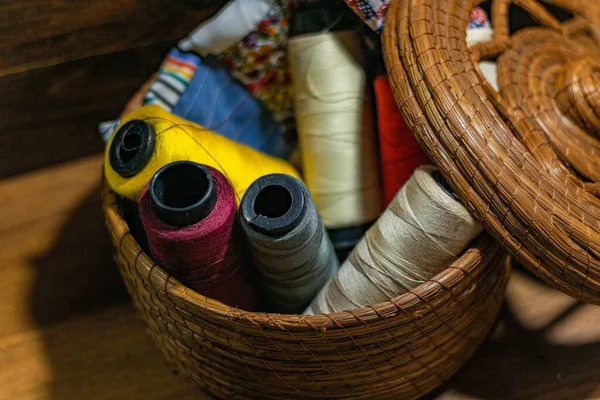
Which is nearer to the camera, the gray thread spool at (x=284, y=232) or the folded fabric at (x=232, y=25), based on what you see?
the gray thread spool at (x=284, y=232)

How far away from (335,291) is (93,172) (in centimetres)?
58

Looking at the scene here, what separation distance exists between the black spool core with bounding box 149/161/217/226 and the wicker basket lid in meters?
0.23

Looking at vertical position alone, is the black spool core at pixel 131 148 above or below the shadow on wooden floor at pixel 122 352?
above

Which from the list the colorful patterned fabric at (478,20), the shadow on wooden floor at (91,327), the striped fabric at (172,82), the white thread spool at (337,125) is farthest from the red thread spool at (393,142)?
the shadow on wooden floor at (91,327)

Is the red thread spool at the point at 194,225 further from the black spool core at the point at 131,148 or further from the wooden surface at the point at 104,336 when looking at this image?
the wooden surface at the point at 104,336

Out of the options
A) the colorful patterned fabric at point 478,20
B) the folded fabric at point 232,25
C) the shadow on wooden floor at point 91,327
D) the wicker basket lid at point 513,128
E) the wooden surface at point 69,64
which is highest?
the colorful patterned fabric at point 478,20

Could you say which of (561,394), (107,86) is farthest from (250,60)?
(561,394)

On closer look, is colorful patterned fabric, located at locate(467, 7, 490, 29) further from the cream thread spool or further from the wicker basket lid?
the cream thread spool

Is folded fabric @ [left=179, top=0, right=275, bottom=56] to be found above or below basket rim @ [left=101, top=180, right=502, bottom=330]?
above

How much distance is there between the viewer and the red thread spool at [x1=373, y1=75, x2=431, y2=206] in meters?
0.81

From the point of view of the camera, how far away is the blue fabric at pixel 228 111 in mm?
879

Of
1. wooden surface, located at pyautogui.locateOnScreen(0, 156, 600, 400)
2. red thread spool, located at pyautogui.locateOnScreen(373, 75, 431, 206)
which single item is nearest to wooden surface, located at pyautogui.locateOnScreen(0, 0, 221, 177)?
wooden surface, located at pyautogui.locateOnScreen(0, 156, 600, 400)

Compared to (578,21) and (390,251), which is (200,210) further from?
(578,21)

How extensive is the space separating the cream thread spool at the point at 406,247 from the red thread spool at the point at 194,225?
0.13m
